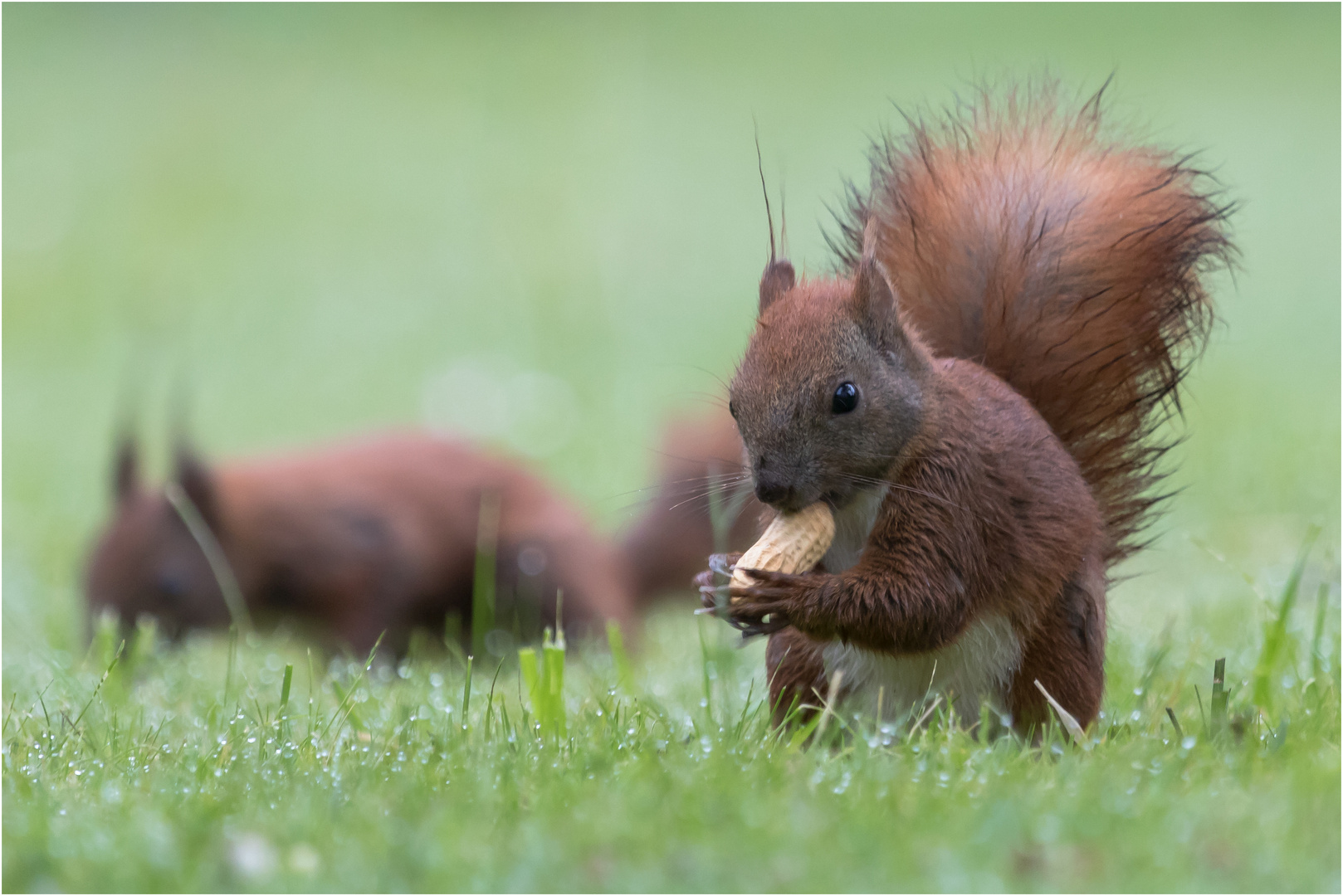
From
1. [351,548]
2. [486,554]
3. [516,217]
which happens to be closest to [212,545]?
[351,548]

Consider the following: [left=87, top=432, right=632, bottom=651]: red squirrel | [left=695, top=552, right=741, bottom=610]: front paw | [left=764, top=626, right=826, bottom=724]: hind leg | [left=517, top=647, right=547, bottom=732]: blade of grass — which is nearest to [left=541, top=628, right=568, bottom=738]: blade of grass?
[left=517, top=647, right=547, bottom=732]: blade of grass

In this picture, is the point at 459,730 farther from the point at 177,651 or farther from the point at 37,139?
the point at 37,139

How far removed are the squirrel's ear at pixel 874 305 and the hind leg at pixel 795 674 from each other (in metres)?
0.55

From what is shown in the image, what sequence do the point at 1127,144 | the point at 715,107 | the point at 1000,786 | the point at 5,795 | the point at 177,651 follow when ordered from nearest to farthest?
the point at 1000,786
the point at 5,795
the point at 1127,144
the point at 177,651
the point at 715,107

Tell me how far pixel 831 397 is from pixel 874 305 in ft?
0.63

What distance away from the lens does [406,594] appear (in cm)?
504

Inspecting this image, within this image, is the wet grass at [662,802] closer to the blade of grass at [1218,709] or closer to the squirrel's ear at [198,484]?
the blade of grass at [1218,709]

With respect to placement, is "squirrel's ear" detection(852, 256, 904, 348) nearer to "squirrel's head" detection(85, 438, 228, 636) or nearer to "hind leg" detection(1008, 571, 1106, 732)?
"hind leg" detection(1008, 571, 1106, 732)

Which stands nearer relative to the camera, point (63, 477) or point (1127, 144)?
point (1127, 144)

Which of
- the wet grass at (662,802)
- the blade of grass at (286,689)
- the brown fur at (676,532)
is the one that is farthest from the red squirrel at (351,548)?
the blade of grass at (286,689)

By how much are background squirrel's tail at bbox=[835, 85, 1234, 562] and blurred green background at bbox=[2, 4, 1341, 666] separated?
296mm

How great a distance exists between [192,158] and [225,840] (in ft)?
51.7

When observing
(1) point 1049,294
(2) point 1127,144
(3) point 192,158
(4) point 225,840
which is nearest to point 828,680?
(1) point 1049,294

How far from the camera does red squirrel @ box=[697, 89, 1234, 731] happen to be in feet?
7.63
